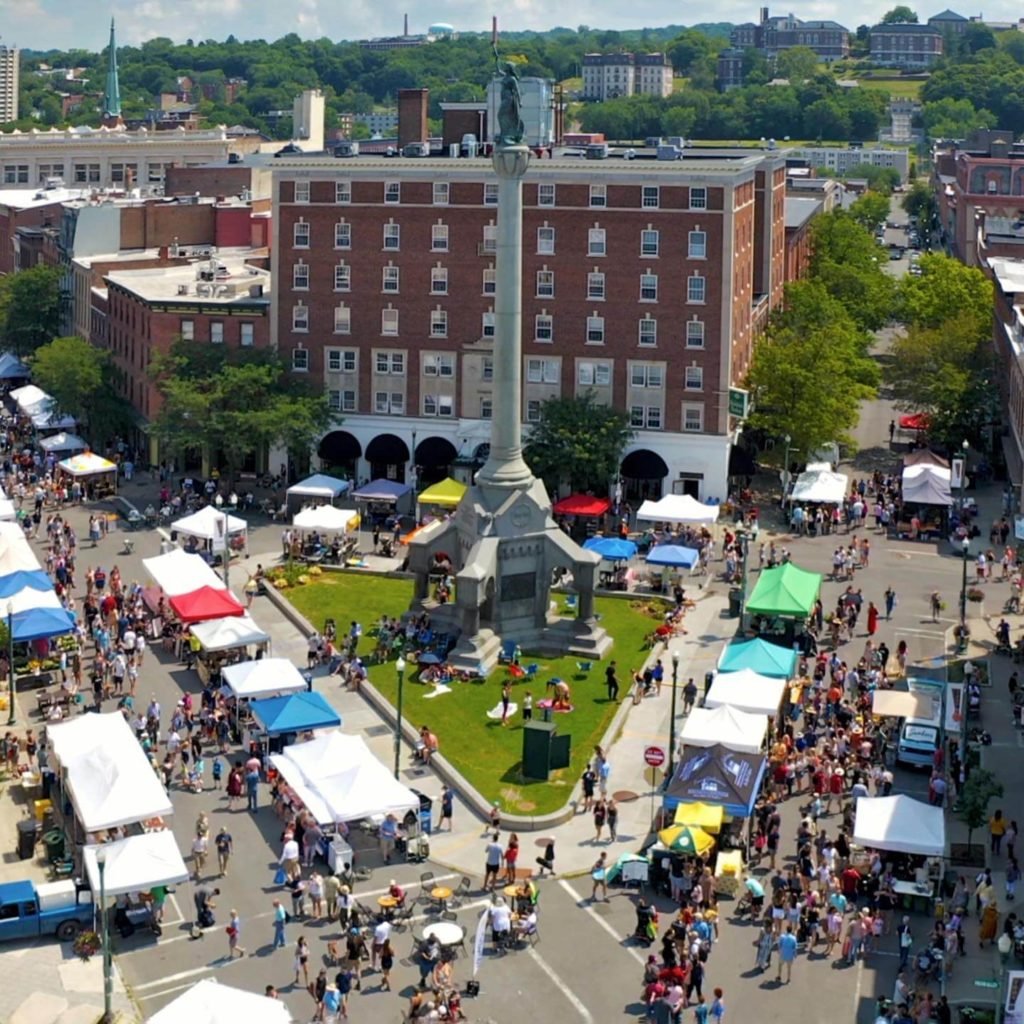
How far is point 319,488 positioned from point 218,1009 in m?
47.0

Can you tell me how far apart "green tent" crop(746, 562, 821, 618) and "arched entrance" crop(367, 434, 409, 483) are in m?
27.0

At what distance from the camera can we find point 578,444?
3120 inches

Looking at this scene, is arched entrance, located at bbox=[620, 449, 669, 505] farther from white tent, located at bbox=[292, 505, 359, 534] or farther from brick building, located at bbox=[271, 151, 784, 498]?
white tent, located at bbox=[292, 505, 359, 534]

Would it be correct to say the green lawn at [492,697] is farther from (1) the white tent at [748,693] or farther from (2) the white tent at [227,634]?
(2) the white tent at [227,634]

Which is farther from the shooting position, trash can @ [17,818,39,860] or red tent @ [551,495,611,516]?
red tent @ [551,495,611,516]

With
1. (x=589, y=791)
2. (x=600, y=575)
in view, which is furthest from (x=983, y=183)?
(x=589, y=791)

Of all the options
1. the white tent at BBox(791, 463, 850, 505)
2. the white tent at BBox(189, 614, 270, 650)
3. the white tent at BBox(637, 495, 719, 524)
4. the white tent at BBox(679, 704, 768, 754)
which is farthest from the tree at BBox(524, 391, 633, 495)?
the white tent at BBox(679, 704, 768, 754)

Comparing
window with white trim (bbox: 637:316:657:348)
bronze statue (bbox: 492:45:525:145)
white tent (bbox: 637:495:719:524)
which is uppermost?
bronze statue (bbox: 492:45:525:145)

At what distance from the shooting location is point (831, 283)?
390 ft

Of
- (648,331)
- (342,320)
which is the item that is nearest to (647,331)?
(648,331)

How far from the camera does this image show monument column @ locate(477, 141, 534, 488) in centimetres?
6034

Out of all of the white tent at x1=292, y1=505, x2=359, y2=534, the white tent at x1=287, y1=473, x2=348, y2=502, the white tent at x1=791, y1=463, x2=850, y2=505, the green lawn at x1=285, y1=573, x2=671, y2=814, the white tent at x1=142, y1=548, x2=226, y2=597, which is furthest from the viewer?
the white tent at x1=287, y1=473, x2=348, y2=502

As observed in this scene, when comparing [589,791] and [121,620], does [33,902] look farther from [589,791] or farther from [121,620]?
[121,620]

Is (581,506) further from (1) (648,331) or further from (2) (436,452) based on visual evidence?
(2) (436,452)
